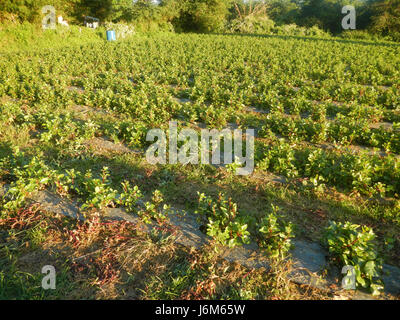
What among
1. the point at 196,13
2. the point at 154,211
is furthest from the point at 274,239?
the point at 196,13

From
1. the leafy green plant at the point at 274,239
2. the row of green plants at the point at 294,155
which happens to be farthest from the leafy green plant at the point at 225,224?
the row of green plants at the point at 294,155

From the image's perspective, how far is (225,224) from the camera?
3.32 metres

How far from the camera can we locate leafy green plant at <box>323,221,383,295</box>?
2541 millimetres

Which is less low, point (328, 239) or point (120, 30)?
point (120, 30)

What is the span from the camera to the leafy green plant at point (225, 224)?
9.96 feet

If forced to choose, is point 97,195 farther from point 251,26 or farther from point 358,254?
point 251,26

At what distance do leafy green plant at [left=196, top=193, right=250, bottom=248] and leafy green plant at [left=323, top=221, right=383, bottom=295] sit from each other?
1.01m

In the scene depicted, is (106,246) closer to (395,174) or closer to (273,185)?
(273,185)

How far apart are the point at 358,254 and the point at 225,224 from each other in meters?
1.55

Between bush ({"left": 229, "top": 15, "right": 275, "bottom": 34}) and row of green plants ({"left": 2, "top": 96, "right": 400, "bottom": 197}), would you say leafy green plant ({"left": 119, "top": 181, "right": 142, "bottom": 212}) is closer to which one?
row of green plants ({"left": 2, "top": 96, "right": 400, "bottom": 197})

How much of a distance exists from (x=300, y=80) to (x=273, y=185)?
301 inches

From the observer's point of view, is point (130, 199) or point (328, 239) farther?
point (130, 199)

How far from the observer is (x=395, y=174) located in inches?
161

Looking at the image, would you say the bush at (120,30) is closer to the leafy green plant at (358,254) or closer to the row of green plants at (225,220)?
the row of green plants at (225,220)
